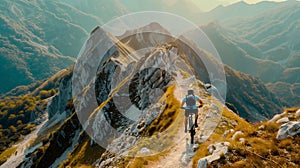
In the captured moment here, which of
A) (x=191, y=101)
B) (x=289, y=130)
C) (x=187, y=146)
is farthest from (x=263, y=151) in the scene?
(x=187, y=146)

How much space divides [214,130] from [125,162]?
9649 mm

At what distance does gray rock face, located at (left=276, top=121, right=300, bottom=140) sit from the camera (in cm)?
1519

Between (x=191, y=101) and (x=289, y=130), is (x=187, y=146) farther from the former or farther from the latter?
(x=289, y=130)

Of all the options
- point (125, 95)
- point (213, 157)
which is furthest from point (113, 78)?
point (213, 157)

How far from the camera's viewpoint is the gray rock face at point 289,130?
49.8 feet

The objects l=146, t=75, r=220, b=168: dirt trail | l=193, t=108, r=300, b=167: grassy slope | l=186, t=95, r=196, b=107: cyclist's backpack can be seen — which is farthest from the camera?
l=186, t=95, r=196, b=107: cyclist's backpack

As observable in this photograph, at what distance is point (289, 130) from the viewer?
50.5ft

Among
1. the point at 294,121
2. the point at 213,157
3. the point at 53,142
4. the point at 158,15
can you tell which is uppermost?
the point at 158,15

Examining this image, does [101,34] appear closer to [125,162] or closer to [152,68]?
[152,68]

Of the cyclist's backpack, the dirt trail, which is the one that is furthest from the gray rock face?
the cyclist's backpack

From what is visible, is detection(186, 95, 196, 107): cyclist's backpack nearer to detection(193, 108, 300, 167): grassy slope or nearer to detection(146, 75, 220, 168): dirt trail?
detection(146, 75, 220, 168): dirt trail

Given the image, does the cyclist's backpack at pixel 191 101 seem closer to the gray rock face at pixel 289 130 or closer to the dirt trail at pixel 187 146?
the dirt trail at pixel 187 146

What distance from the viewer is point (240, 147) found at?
15.3 metres

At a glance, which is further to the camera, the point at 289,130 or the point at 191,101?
the point at 191,101
